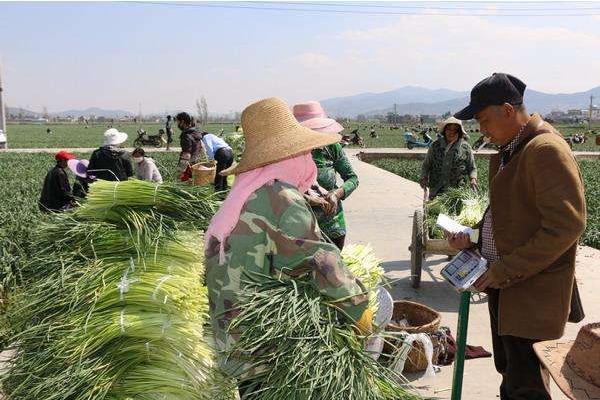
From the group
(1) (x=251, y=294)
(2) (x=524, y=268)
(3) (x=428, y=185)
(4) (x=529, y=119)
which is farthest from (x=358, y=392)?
(3) (x=428, y=185)

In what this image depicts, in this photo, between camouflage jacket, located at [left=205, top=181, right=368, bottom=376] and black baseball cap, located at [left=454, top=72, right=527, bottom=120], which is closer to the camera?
camouflage jacket, located at [left=205, top=181, right=368, bottom=376]

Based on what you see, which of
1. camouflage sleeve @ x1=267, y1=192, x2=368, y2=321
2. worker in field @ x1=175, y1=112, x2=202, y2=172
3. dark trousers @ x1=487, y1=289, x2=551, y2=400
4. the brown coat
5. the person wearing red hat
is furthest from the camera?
worker in field @ x1=175, y1=112, x2=202, y2=172

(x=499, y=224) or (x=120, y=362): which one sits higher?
(x=499, y=224)

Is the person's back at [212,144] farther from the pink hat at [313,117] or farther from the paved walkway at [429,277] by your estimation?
the pink hat at [313,117]

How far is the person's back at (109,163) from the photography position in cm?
622

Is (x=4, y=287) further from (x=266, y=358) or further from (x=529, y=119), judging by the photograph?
(x=529, y=119)

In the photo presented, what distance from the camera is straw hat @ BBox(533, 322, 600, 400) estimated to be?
1.73 m

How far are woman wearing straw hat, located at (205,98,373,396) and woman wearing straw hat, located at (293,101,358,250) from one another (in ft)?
5.47

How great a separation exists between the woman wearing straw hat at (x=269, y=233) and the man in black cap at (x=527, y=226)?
3.27ft

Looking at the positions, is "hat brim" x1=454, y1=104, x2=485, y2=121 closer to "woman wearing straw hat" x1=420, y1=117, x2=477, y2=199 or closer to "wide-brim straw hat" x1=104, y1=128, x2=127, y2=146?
"woman wearing straw hat" x1=420, y1=117, x2=477, y2=199

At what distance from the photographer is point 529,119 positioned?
8.67 feet

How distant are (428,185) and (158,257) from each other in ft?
14.6

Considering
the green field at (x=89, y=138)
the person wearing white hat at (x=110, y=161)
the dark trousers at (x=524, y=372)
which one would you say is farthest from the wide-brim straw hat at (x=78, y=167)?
the green field at (x=89, y=138)

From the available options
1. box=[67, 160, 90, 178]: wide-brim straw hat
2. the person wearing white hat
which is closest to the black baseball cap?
the person wearing white hat
